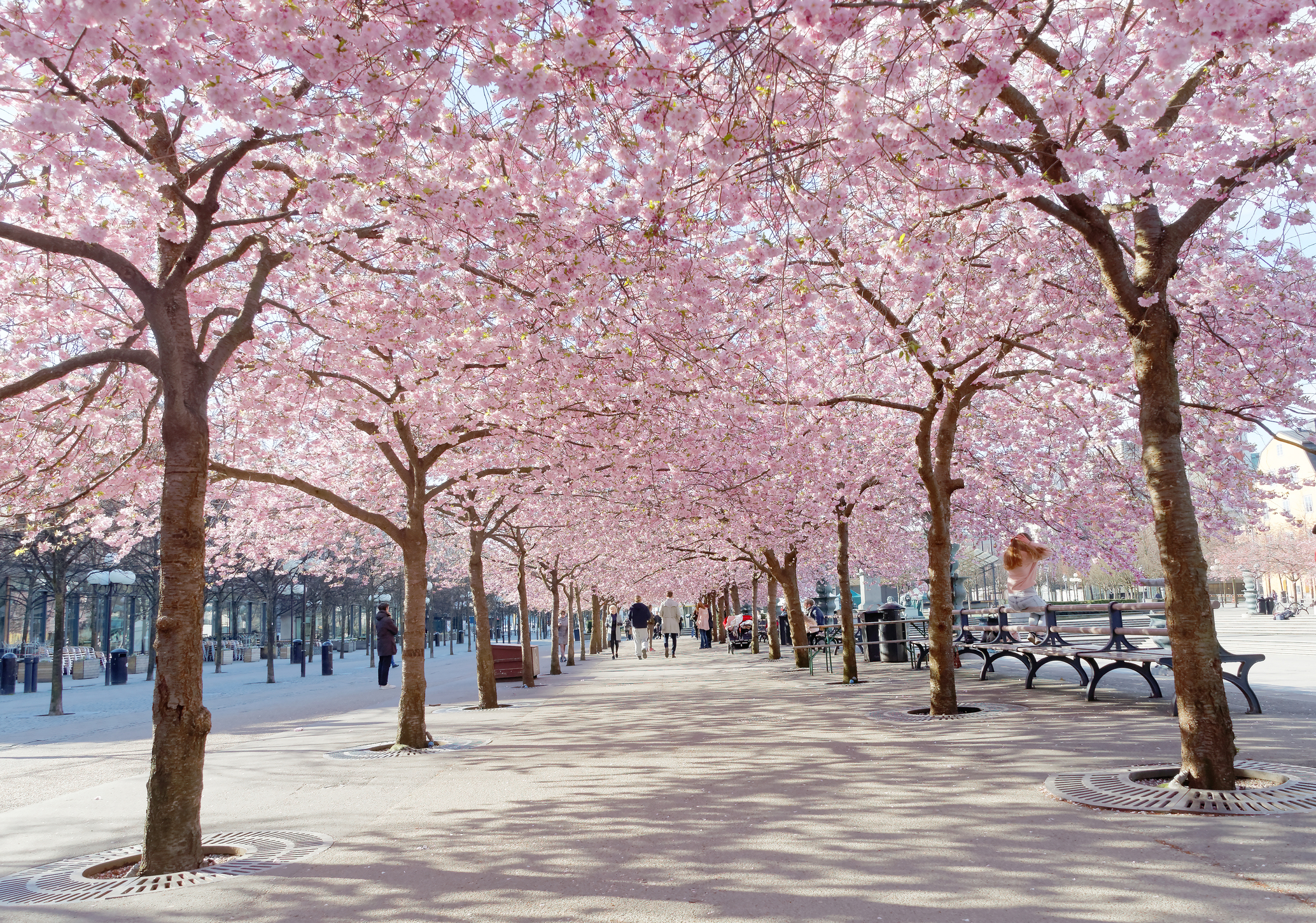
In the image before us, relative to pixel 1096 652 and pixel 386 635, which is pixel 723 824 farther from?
pixel 386 635

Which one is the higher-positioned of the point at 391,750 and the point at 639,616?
the point at 639,616

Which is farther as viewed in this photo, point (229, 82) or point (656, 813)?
point (656, 813)

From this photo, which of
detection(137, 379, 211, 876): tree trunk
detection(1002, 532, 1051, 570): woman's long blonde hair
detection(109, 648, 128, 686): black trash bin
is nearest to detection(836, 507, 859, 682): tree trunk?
detection(1002, 532, 1051, 570): woman's long blonde hair

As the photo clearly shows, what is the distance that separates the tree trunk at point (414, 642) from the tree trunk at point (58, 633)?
11.2m

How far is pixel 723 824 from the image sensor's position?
5969 mm

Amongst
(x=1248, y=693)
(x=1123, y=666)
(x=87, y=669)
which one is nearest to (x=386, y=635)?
(x=1123, y=666)

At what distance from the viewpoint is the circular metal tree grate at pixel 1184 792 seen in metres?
5.68

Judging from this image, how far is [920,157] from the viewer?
620cm

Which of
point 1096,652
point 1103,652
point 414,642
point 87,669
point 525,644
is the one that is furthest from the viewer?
point 87,669

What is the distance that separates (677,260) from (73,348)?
7928mm

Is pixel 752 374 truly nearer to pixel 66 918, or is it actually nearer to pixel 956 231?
→ pixel 956 231

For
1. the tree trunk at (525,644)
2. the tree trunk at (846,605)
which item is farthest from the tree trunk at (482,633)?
the tree trunk at (846,605)

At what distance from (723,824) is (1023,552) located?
13.0m

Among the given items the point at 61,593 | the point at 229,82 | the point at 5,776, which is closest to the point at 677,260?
the point at 229,82
